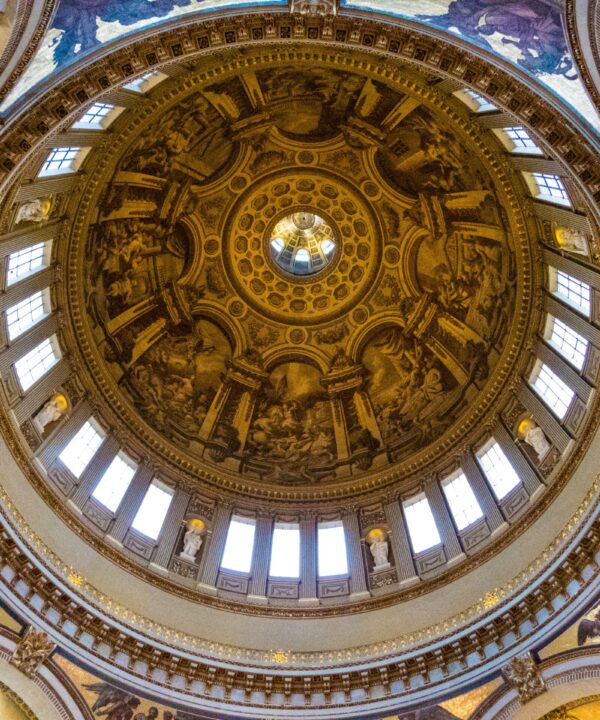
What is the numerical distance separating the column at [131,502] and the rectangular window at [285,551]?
19.4ft

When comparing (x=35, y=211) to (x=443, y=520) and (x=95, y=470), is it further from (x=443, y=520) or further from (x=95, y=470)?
(x=443, y=520)

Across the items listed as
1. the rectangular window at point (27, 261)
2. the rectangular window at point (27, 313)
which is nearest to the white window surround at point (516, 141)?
the rectangular window at point (27, 261)

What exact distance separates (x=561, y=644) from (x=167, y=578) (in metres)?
13.7

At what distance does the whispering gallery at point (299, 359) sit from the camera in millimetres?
16094

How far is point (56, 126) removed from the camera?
52.0 ft

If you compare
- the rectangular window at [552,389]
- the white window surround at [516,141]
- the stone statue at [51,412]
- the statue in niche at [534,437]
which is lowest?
the stone statue at [51,412]

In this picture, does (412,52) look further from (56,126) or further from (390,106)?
(390,106)

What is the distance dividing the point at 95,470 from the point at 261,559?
762cm

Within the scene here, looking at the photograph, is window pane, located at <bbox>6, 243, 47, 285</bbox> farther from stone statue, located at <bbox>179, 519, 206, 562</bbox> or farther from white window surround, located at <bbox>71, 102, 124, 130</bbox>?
stone statue, located at <bbox>179, 519, 206, 562</bbox>

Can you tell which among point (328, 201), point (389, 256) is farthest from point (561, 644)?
point (328, 201)

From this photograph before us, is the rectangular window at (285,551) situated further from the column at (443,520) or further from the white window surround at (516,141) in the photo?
the white window surround at (516,141)

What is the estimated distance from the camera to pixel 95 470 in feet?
86.5

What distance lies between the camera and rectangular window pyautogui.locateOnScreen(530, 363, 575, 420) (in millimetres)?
24469

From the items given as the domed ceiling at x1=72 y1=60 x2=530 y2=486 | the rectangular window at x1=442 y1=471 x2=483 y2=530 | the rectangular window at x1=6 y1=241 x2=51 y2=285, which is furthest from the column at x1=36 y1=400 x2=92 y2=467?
the rectangular window at x1=442 y1=471 x2=483 y2=530
